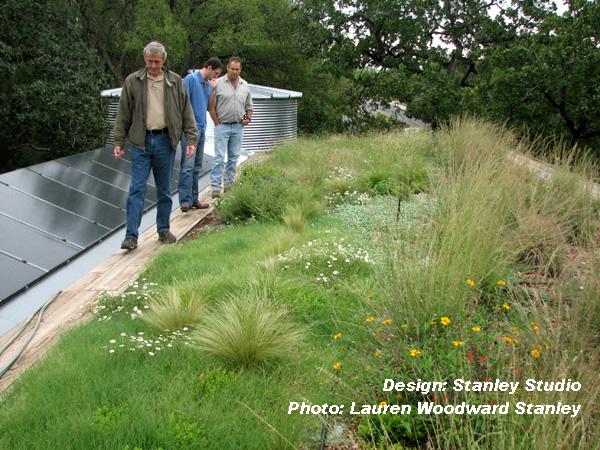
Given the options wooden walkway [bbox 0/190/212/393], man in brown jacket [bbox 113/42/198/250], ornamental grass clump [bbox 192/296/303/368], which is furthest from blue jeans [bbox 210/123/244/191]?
ornamental grass clump [bbox 192/296/303/368]

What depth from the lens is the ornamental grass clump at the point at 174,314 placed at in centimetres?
393

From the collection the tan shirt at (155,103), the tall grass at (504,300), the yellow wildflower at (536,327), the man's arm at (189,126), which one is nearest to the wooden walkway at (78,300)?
the man's arm at (189,126)

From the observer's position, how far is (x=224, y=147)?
29.0 ft

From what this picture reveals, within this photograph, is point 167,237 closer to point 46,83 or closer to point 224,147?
point 224,147

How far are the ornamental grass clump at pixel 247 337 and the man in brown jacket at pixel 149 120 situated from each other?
2783mm

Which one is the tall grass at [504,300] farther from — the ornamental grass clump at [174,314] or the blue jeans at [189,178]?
the blue jeans at [189,178]

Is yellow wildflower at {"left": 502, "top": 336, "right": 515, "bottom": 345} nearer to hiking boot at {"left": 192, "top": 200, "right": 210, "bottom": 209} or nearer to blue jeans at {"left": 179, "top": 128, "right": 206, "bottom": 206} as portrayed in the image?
blue jeans at {"left": 179, "top": 128, "right": 206, "bottom": 206}

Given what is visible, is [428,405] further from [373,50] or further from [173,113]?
[373,50]

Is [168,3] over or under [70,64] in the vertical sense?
over

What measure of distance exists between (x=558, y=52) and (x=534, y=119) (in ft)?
5.62

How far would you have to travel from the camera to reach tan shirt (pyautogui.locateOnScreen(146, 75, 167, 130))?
19.7 ft

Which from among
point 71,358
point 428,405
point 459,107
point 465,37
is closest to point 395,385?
point 428,405

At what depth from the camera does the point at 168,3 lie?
81.1 ft

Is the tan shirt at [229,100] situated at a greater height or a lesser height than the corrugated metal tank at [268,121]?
greater
